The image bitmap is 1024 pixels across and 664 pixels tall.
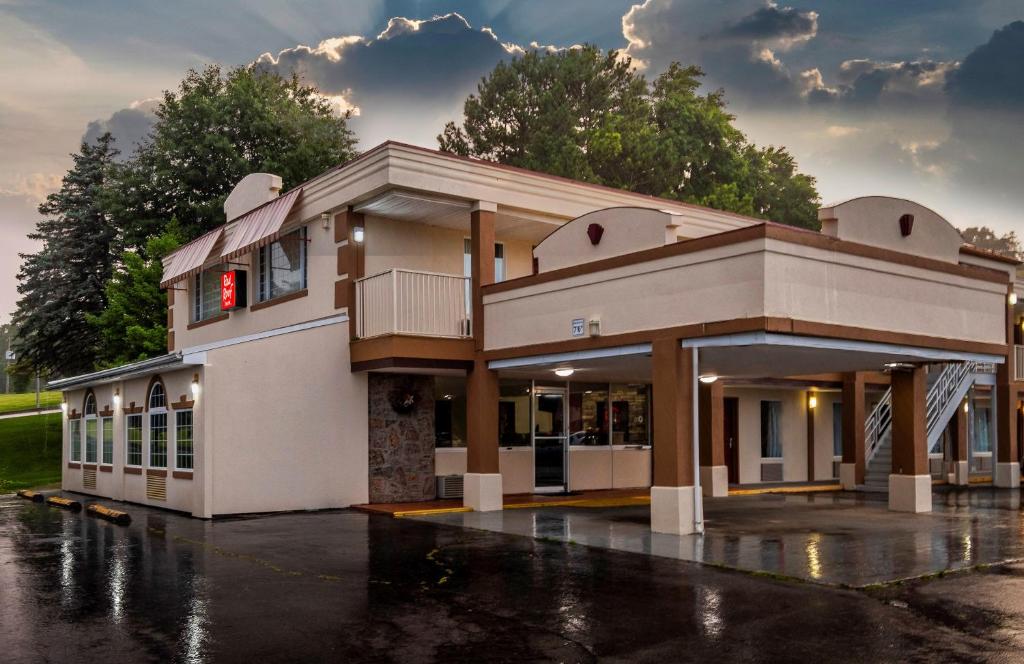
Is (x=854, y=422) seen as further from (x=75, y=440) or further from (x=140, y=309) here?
(x=140, y=309)

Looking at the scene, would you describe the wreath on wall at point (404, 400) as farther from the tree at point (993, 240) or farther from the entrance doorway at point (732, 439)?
the tree at point (993, 240)

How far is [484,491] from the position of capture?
17875mm

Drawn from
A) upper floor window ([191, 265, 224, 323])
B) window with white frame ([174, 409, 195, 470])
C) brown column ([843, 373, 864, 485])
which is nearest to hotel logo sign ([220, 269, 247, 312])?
upper floor window ([191, 265, 224, 323])

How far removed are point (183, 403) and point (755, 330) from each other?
1054 centimetres

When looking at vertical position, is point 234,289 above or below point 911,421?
above

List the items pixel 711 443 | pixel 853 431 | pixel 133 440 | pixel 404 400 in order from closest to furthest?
pixel 404 400, pixel 133 440, pixel 711 443, pixel 853 431

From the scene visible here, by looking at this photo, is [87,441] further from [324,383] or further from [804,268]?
[804,268]

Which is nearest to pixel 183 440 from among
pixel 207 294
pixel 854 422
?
pixel 207 294

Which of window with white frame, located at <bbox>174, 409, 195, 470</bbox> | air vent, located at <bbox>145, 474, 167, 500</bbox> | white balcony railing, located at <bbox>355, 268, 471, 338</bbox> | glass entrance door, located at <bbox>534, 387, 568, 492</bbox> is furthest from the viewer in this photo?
glass entrance door, located at <bbox>534, 387, 568, 492</bbox>

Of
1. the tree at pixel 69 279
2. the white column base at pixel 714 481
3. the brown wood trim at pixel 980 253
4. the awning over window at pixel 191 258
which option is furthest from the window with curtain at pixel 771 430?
the tree at pixel 69 279

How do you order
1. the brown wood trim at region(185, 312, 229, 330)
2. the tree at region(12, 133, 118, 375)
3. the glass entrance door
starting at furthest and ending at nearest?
the tree at region(12, 133, 118, 375) < the brown wood trim at region(185, 312, 229, 330) < the glass entrance door

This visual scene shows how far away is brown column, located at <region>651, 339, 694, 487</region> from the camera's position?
45.2 feet

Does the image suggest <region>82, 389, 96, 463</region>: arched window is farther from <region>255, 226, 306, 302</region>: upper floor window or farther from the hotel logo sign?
<region>255, 226, 306, 302</region>: upper floor window

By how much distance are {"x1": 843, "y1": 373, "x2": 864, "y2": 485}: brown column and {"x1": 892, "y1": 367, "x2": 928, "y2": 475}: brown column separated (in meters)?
5.91
